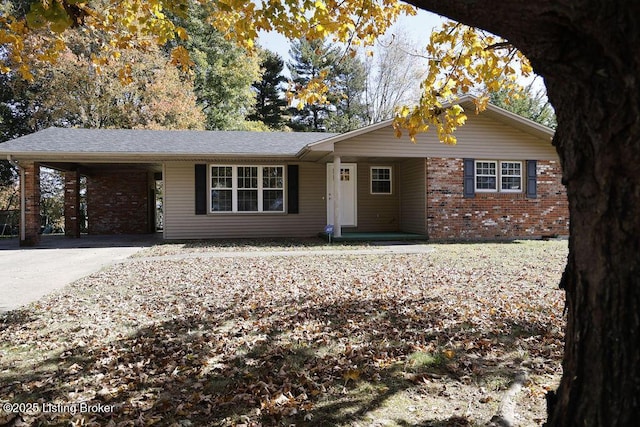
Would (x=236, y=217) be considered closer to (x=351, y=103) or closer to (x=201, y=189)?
(x=201, y=189)

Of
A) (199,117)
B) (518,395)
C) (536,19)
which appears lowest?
(518,395)

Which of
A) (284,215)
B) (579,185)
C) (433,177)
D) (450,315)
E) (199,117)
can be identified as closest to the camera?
(579,185)

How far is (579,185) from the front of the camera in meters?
1.68

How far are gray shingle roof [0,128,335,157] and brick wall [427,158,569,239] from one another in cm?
472

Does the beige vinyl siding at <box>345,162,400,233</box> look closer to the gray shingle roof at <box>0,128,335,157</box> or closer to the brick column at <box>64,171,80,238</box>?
the gray shingle roof at <box>0,128,335,157</box>

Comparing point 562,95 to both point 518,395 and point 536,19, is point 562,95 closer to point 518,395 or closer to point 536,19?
point 536,19

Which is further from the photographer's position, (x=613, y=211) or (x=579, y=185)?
(x=579, y=185)

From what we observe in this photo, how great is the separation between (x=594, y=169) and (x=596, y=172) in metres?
0.01

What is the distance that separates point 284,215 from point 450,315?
10217mm

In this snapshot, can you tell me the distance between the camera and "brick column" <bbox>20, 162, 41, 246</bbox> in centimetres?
1302

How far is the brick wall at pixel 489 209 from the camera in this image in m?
13.5

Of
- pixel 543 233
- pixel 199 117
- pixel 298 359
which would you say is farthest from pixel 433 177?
pixel 199 117

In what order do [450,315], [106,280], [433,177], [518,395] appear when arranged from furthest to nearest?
[433,177] < [106,280] < [450,315] < [518,395]

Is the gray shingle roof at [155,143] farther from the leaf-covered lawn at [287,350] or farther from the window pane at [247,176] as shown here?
the leaf-covered lawn at [287,350]
